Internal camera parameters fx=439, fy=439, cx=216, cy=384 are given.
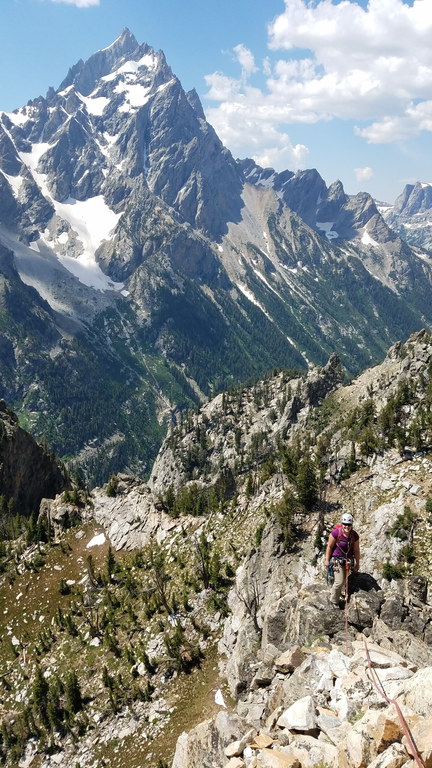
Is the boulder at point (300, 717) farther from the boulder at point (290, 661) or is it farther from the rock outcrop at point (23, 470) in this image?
the rock outcrop at point (23, 470)

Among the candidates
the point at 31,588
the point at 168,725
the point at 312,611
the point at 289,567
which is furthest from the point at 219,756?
the point at 31,588

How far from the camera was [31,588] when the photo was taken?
2344 inches

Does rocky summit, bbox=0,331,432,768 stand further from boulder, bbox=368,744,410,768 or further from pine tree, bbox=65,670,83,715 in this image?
pine tree, bbox=65,670,83,715

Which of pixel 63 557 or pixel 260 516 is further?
pixel 63 557

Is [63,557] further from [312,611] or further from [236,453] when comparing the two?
[236,453]

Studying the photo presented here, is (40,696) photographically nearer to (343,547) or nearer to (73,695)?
(73,695)

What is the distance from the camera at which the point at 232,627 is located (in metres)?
39.7

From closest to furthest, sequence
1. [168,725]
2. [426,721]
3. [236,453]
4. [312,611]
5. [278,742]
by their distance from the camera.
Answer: [426,721] → [278,742] → [312,611] → [168,725] → [236,453]

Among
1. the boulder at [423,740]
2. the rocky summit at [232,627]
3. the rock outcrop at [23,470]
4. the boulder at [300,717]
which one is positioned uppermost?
the rock outcrop at [23,470]

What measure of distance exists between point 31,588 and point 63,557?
6217 millimetres

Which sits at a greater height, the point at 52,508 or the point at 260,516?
the point at 52,508

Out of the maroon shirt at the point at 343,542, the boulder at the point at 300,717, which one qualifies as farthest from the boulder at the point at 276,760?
the maroon shirt at the point at 343,542

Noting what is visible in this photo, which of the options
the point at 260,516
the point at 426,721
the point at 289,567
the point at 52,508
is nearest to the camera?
the point at 426,721

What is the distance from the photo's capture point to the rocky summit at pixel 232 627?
17.3 metres
